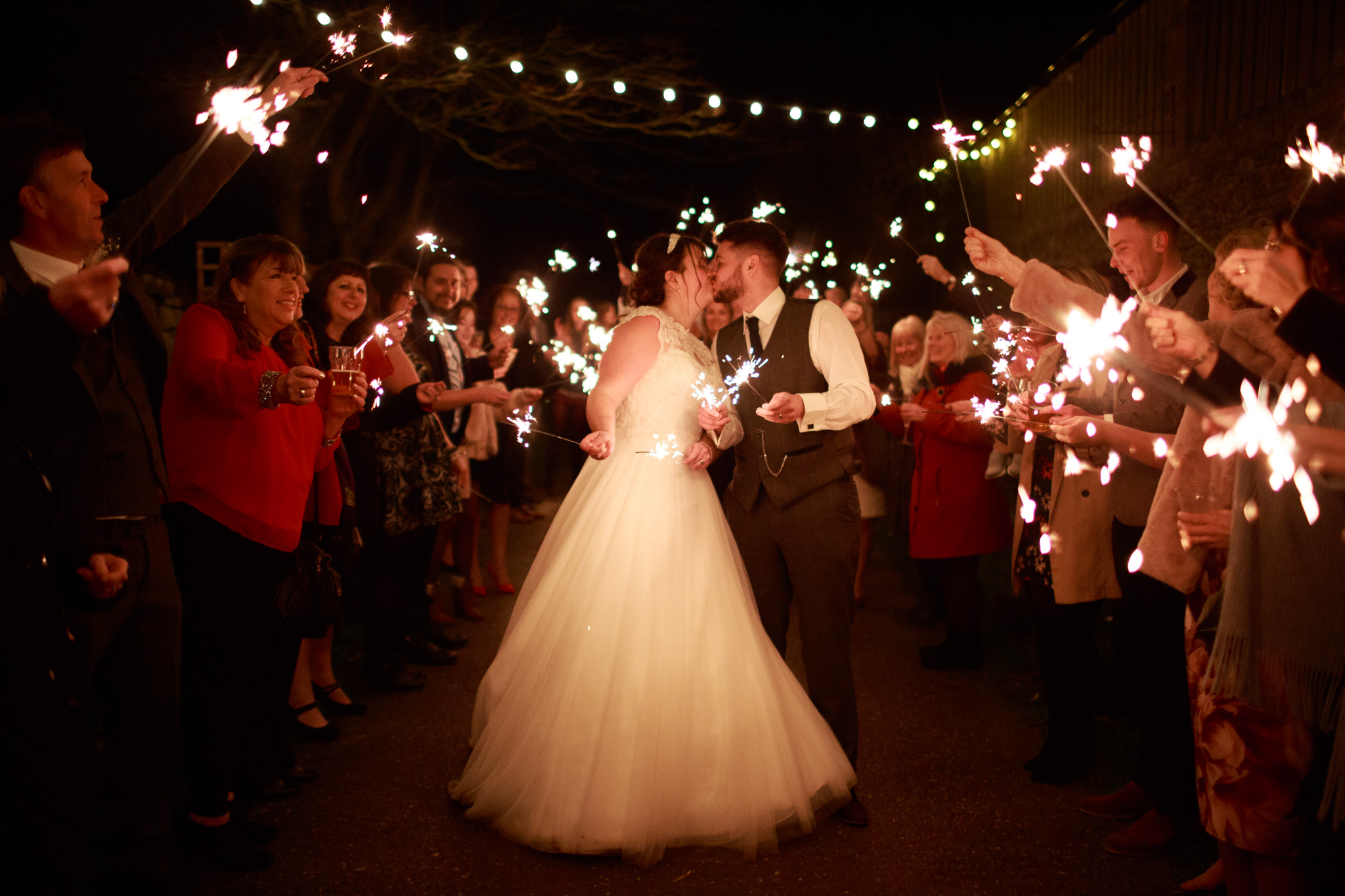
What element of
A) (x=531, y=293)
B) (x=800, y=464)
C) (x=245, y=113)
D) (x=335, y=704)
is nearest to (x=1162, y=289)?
(x=800, y=464)

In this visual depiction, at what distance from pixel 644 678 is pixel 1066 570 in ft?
5.76

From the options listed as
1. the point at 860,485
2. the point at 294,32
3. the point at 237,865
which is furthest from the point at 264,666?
the point at 294,32

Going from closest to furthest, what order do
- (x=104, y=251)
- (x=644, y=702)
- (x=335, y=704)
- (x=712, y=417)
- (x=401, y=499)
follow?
(x=104, y=251)
(x=644, y=702)
(x=712, y=417)
(x=335, y=704)
(x=401, y=499)

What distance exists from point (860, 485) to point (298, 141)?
8.98 m

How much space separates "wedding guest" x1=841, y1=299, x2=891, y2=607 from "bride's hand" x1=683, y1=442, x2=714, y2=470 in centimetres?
314

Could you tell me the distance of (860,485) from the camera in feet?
22.0

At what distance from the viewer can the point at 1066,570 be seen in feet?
12.0

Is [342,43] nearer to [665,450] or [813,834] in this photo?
[665,450]

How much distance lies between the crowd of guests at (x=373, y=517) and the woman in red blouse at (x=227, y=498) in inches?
0.4

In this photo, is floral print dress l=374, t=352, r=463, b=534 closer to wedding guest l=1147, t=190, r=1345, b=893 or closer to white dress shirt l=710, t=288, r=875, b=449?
white dress shirt l=710, t=288, r=875, b=449

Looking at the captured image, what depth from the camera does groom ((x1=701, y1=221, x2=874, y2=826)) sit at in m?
3.45

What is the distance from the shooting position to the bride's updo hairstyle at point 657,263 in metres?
3.79

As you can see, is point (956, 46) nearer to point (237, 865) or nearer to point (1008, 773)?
point (1008, 773)

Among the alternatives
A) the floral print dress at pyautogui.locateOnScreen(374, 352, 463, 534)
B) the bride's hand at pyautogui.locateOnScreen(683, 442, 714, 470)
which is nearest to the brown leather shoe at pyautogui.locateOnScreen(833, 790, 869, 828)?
the bride's hand at pyautogui.locateOnScreen(683, 442, 714, 470)
